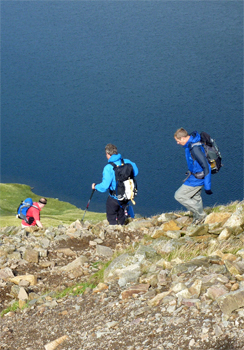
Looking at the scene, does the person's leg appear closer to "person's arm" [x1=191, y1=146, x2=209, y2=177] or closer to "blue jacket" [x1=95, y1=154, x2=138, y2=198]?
"blue jacket" [x1=95, y1=154, x2=138, y2=198]

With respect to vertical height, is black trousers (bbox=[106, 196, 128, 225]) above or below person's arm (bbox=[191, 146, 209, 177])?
above

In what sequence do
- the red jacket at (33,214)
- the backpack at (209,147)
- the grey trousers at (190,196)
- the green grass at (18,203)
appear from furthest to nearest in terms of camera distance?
the green grass at (18,203) → the red jacket at (33,214) → the grey trousers at (190,196) → the backpack at (209,147)

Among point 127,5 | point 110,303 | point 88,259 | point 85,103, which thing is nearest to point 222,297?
point 110,303

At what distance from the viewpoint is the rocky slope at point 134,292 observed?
326 inches

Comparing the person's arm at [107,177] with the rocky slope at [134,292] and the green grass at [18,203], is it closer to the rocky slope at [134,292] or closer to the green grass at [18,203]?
the rocky slope at [134,292]

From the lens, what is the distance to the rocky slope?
8289 millimetres

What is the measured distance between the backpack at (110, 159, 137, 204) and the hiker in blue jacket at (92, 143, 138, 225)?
14 centimetres

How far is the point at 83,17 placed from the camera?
143 metres

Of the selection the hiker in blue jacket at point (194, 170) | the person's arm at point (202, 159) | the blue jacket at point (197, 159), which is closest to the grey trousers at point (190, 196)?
the hiker in blue jacket at point (194, 170)

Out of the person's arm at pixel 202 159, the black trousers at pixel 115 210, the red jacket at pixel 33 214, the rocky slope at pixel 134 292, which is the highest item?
the red jacket at pixel 33 214

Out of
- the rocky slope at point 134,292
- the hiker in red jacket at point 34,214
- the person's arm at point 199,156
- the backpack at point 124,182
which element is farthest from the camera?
the hiker in red jacket at point 34,214

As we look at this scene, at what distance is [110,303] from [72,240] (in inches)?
321

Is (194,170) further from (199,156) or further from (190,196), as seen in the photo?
(190,196)

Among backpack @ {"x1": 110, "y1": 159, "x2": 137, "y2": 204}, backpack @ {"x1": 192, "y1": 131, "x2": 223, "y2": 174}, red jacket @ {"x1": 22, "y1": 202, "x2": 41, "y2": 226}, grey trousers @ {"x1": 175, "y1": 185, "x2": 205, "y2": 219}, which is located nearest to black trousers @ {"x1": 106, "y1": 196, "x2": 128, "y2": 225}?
backpack @ {"x1": 110, "y1": 159, "x2": 137, "y2": 204}
